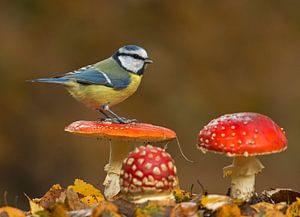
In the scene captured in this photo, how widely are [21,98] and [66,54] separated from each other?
0.55 m

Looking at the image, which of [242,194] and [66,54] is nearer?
[242,194]

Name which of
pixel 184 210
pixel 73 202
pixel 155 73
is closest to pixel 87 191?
pixel 73 202

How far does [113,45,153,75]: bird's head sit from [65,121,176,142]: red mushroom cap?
0.39 meters

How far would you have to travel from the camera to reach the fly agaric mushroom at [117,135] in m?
2.84

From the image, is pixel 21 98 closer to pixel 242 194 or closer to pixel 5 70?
pixel 5 70

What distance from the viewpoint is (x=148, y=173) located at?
2.40 meters

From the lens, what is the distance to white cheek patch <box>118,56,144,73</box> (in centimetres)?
327

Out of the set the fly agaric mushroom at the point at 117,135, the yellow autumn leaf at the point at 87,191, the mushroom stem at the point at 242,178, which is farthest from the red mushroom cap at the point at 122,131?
the mushroom stem at the point at 242,178

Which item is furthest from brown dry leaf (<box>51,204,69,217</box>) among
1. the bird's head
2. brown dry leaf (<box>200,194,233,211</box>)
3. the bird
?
the bird's head

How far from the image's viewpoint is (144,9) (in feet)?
25.9

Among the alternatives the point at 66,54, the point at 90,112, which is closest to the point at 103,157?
the point at 90,112

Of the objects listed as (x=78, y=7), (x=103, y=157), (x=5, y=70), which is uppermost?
(x=78, y=7)

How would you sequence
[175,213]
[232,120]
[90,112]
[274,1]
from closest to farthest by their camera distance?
1. [175,213]
2. [232,120]
3. [90,112]
4. [274,1]

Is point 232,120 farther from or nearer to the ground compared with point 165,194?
farther from the ground
